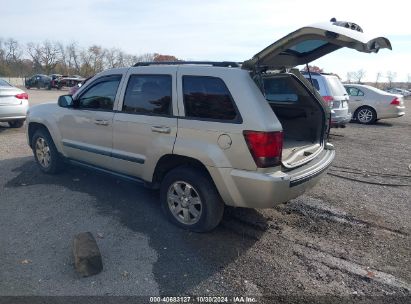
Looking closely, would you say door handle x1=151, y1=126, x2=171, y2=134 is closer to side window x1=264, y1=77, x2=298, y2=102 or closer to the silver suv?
the silver suv

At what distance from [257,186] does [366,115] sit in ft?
38.7

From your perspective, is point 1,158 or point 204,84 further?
point 1,158

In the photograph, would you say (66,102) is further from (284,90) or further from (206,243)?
(284,90)

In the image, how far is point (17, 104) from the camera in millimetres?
9047

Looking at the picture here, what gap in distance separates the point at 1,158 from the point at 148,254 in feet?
15.7

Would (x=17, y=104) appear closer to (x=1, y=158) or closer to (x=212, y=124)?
(x=1, y=158)

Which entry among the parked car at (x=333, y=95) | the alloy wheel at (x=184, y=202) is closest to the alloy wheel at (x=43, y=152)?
the alloy wheel at (x=184, y=202)

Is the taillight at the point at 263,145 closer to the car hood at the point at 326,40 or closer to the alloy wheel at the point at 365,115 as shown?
the car hood at the point at 326,40

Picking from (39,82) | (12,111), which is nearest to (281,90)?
(12,111)

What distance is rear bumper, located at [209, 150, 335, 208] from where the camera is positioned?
3219mm

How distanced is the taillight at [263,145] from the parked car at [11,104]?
314 inches

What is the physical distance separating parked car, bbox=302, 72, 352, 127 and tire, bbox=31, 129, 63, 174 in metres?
6.51

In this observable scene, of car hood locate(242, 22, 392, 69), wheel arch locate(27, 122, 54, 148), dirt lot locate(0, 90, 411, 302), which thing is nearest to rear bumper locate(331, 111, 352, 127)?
dirt lot locate(0, 90, 411, 302)

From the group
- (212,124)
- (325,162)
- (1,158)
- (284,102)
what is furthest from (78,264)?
(1,158)
